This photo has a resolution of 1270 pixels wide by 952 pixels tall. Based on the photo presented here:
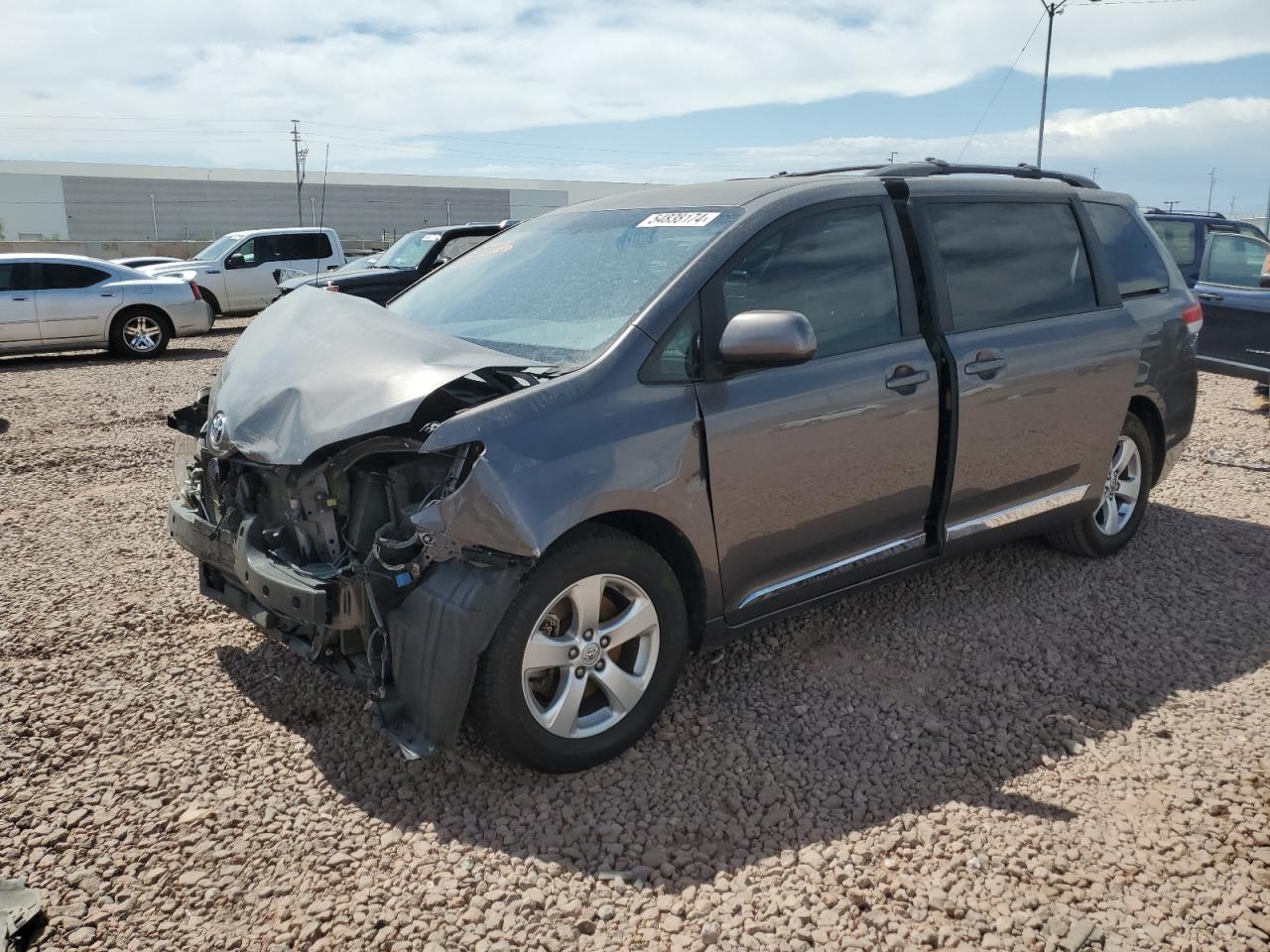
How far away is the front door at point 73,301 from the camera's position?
13430 millimetres

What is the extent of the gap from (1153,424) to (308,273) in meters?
16.5

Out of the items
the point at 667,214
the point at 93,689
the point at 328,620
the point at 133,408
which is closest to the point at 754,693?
the point at 328,620

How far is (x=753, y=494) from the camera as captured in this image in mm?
3527

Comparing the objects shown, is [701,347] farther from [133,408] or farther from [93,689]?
[133,408]

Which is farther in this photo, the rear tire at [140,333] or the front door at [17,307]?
the rear tire at [140,333]

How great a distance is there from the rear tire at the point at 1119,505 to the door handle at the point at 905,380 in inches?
63.6

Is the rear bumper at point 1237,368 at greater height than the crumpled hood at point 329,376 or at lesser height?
lesser

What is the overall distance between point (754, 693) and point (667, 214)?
1.88m

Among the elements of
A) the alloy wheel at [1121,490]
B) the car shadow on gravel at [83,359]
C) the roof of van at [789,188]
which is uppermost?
the roof of van at [789,188]

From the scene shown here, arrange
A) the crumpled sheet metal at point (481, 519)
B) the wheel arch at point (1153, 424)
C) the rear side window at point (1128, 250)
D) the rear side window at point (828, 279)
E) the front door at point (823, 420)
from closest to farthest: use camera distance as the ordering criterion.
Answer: the crumpled sheet metal at point (481, 519) → the front door at point (823, 420) → the rear side window at point (828, 279) → the rear side window at point (1128, 250) → the wheel arch at point (1153, 424)

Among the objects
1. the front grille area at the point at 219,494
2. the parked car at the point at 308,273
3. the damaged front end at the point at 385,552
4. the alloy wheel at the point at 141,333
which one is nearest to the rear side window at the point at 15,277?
the alloy wheel at the point at 141,333

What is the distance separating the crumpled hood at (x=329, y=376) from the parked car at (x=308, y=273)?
30.6 feet

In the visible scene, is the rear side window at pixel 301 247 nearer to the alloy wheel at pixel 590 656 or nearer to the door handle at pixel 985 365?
the door handle at pixel 985 365

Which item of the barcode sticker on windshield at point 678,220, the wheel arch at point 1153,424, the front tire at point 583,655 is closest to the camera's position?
the front tire at point 583,655
